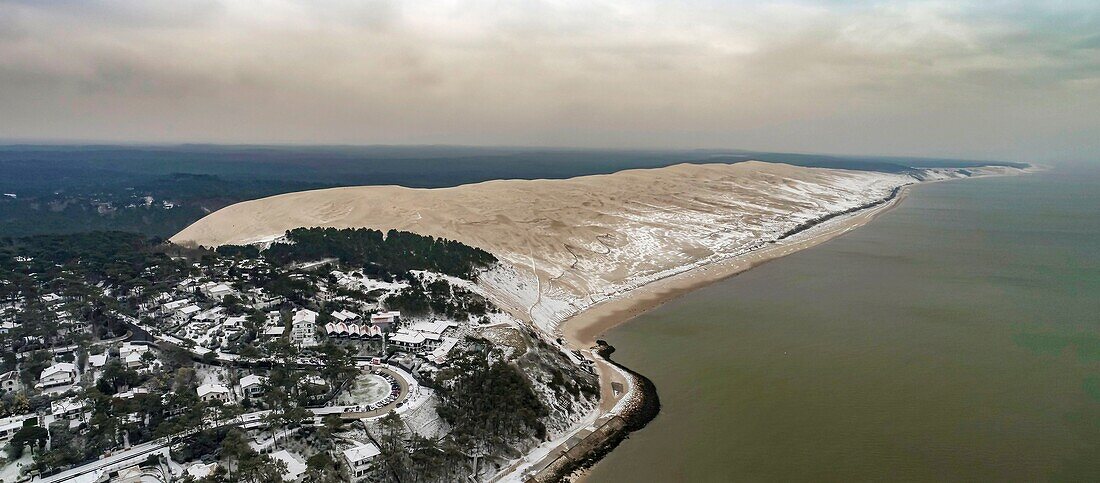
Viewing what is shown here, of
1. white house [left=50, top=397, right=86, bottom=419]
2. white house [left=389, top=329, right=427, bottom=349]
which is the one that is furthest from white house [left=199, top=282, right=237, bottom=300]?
white house [left=389, top=329, right=427, bottom=349]

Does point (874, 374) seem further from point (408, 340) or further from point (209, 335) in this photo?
point (209, 335)

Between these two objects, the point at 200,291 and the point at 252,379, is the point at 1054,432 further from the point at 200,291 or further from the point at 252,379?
the point at 200,291

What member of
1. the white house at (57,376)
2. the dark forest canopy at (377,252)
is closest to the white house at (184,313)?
the white house at (57,376)

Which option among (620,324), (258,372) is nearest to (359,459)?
(258,372)

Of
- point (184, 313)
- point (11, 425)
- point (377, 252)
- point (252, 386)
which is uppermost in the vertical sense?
point (377, 252)

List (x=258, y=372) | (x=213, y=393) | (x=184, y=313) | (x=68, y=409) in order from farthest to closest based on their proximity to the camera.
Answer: (x=184, y=313) < (x=258, y=372) < (x=213, y=393) < (x=68, y=409)

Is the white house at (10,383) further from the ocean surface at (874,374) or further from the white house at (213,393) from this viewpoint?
the ocean surface at (874,374)

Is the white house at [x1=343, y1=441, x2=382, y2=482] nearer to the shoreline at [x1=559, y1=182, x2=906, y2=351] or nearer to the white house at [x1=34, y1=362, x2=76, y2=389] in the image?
the white house at [x1=34, y1=362, x2=76, y2=389]
